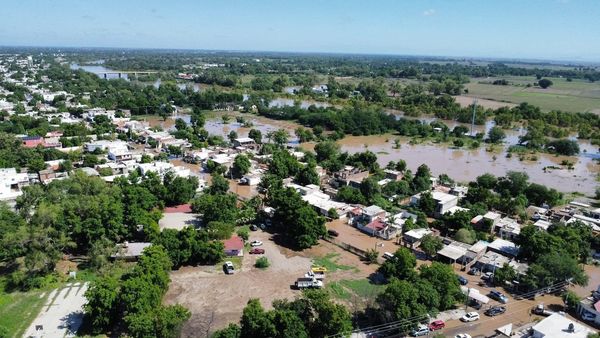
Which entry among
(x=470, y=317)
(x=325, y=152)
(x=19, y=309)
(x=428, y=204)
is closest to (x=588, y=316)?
(x=470, y=317)

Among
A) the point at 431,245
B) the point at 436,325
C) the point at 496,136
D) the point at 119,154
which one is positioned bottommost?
the point at 436,325

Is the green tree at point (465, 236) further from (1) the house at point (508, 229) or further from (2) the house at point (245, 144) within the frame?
(2) the house at point (245, 144)

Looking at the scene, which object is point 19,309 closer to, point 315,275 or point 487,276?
point 315,275

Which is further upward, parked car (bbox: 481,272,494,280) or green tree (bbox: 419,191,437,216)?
green tree (bbox: 419,191,437,216)

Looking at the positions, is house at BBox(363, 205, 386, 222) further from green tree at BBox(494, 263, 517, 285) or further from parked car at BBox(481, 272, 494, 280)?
green tree at BBox(494, 263, 517, 285)

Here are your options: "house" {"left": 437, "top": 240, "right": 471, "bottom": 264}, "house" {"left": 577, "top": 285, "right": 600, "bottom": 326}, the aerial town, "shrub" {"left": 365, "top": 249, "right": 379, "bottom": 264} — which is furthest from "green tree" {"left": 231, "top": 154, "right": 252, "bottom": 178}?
"house" {"left": 577, "top": 285, "right": 600, "bottom": 326}
